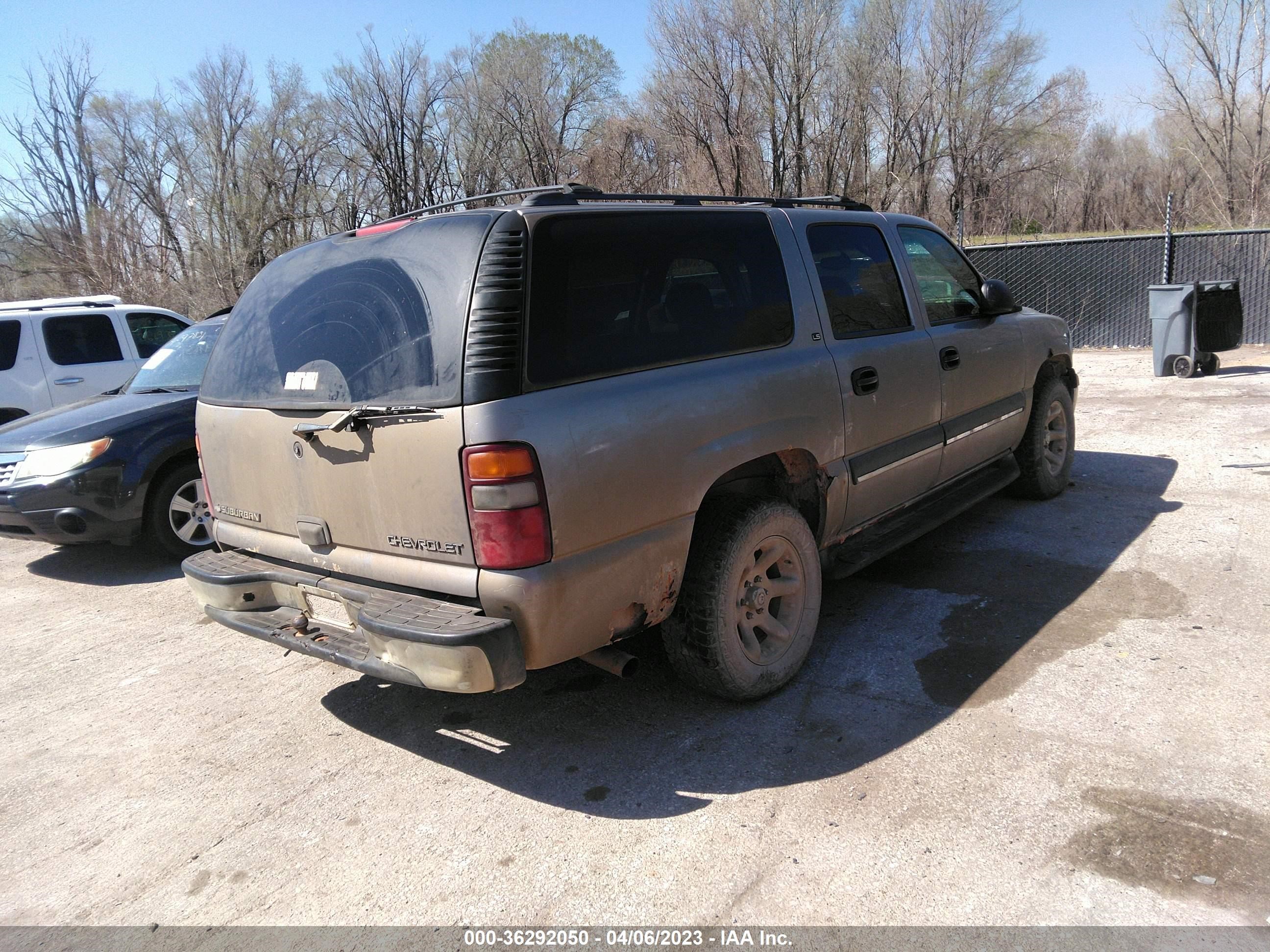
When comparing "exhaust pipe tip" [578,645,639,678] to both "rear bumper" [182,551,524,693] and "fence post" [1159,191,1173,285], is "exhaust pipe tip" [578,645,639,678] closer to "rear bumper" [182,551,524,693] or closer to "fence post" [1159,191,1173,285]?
"rear bumper" [182,551,524,693]

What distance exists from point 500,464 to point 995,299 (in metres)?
3.80

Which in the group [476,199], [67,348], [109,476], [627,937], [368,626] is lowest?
[627,937]

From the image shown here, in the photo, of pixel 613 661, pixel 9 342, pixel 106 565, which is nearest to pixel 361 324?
pixel 613 661

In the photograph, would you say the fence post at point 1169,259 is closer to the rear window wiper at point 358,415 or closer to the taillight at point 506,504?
the taillight at point 506,504

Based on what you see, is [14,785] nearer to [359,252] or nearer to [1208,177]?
[359,252]

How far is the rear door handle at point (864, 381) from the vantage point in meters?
4.07

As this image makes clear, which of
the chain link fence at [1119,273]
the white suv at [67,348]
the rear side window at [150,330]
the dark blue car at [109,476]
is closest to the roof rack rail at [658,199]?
the dark blue car at [109,476]

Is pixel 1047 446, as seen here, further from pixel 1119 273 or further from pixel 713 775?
pixel 1119 273

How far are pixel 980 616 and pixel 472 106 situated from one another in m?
26.7

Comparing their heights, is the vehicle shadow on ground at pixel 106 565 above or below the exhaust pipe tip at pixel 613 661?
below

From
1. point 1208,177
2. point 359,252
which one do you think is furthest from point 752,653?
point 1208,177

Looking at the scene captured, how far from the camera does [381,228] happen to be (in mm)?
3373

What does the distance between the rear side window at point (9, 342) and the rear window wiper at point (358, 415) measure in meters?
8.03

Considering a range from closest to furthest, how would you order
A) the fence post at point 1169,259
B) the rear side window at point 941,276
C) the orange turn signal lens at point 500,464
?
the orange turn signal lens at point 500,464 → the rear side window at point 941,276 → the fence post at point 1169,259
